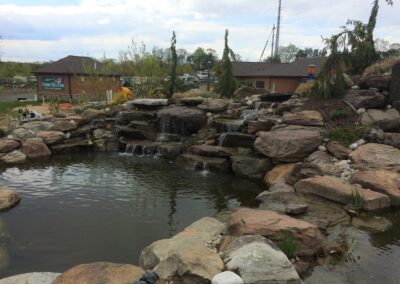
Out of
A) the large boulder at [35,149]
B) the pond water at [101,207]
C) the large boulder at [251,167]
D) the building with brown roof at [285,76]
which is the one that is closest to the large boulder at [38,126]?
the large boulder at [35,149]

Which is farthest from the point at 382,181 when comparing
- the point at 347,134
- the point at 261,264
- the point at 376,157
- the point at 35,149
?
the point at 35,149

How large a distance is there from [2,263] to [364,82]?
11897 millimetres

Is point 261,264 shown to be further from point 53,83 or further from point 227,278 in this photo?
point 53,83

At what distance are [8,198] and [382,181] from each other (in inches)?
311

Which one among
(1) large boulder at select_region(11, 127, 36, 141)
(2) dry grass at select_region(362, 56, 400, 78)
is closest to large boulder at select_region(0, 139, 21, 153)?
(1) large boulder at select_region(11, 127, 36, 141)

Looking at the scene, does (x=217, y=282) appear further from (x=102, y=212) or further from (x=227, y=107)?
(x=227, y=107)

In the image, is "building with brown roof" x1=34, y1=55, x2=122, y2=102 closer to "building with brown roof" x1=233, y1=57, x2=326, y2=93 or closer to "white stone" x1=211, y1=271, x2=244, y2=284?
"building with brown roof" x1=233, y1=57, x2=326, y2=93

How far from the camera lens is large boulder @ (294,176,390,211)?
688 cm

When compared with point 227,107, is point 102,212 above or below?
below

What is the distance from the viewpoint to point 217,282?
392 centimetres

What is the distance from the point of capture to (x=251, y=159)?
422 inches

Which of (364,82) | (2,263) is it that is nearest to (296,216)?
(2,263)

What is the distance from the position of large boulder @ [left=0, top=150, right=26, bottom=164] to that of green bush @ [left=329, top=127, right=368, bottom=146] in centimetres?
983

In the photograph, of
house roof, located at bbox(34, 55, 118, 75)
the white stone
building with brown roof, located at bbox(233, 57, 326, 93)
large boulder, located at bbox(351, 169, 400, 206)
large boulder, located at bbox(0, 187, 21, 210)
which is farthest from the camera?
building with brown roof, located at bbox(233, 57, 326, 93)
